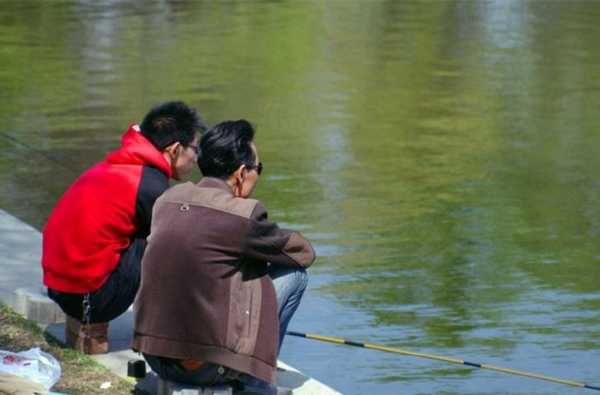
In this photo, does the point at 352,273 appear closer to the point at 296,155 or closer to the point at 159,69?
the point at 296,155

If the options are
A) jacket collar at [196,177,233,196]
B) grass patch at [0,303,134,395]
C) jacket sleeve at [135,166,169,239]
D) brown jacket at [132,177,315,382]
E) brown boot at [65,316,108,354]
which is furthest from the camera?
brown boot at [65,316,108,354]

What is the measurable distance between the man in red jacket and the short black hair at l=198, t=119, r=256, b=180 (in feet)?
2.06

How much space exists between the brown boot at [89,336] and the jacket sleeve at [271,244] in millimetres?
1120

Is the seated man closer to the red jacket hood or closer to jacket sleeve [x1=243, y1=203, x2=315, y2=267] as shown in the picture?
jacket sleeve [x1=243, y1=203, x2=315, y2=267]

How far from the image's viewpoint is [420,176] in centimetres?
1070

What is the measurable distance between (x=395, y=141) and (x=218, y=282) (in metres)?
7.23

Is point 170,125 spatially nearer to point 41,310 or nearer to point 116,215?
point 116,215

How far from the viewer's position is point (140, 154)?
574 cm

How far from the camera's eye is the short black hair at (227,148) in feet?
16.7

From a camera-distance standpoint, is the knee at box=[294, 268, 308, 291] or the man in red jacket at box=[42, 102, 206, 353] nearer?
the knee at box=[294, 268, 308, 291]

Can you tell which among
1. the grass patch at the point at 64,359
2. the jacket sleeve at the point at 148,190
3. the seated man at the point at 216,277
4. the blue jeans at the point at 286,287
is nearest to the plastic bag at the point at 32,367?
the grass patch at the point at 64,359

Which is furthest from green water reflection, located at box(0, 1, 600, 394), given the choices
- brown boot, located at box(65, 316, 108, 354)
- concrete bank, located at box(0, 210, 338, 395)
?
brown boot, located at box(65, 316, 108, 354)

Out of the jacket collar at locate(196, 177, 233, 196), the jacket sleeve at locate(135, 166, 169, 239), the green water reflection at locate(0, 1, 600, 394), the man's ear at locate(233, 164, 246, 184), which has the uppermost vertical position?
the man's ear at locate(233, 164, 246, 184)

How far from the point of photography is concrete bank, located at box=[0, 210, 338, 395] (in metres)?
5.79
